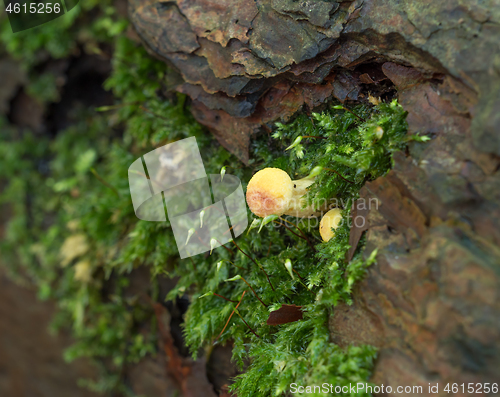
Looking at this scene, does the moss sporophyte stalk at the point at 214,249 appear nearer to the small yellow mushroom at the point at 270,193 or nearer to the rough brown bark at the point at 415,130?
the small yellow mushroom at the point at 270,193

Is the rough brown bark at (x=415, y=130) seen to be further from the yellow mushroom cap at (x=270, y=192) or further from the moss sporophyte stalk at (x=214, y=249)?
the yellow mushroom cap at (x=270, y=192)

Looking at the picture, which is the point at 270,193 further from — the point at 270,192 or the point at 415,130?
the point at 415,130

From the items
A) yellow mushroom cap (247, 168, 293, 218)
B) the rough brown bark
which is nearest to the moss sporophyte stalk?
yellow mushroom cap (247, 168, 293, 218)

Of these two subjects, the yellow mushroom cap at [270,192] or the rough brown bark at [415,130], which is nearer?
the rough brown bark at [415,130]

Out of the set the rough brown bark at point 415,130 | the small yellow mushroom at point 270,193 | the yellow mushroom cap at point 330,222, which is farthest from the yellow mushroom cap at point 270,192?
the rough brown bark at point 415,130

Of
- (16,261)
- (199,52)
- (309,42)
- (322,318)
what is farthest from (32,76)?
(322,318)

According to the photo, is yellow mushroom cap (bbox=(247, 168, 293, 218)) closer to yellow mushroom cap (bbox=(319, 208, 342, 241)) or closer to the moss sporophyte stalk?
the moss sporophyte stalk

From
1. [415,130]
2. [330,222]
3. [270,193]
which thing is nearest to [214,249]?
[270,193]

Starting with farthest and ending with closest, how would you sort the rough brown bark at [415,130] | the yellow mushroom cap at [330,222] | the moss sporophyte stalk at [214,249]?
the yellow mushroom cap at [330,222] → the moss sporophyte stalk at [214,249] → the rough brown bark at [415,130]

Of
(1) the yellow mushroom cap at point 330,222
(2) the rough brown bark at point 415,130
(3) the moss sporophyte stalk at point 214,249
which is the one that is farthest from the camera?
(1) the yellow mushroom cap at point 330,222

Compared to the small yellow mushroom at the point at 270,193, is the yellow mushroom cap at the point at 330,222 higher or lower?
lower
